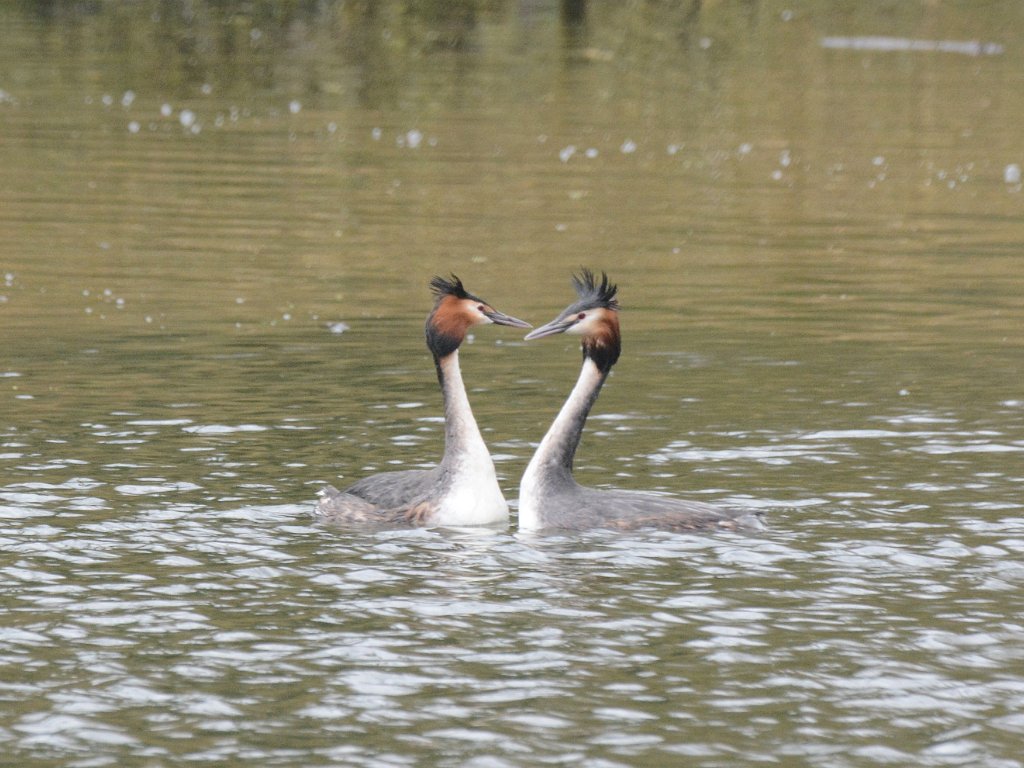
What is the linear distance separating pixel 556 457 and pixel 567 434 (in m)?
0.20

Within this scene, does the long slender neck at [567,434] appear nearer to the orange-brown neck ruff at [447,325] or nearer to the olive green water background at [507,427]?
the olive green water background at [507,427]

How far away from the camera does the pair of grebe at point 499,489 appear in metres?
12.3

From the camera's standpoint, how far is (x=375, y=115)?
3975 centimetres

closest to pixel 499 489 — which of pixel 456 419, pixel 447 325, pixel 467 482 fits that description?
pixel 467 482

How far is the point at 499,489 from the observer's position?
41.8ft

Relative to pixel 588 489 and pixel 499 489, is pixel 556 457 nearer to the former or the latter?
pixel 588 489

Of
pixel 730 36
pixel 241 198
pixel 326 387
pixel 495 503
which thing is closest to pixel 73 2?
pixel 730 36

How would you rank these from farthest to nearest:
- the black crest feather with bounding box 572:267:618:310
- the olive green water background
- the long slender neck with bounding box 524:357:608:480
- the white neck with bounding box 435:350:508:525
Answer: the black crest feather with bounding box 572:267:618:310
the long slender neck with bounding box 524:357:608:480
the white neck with bounding box 435:350:508:525
the olive green water background

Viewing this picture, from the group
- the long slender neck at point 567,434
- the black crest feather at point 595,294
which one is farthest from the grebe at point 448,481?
the black crest feather at point 595,294

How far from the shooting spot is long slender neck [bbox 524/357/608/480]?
41.6ft

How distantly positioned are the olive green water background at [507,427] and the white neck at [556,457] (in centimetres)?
23

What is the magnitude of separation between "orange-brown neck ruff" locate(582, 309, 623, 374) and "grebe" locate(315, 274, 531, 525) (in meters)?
0.48

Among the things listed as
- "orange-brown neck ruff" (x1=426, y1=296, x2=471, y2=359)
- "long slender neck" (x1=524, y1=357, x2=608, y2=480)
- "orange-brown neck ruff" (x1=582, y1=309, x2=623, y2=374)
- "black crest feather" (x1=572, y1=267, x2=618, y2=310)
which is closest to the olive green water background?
"long slender neck" (x1=524, y1=357, x2=608, y2=480)

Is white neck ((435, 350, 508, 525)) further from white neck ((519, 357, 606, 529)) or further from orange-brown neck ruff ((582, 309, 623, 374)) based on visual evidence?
orange-brown neck ruff ((582, 309, 623, 374))
